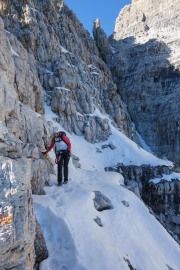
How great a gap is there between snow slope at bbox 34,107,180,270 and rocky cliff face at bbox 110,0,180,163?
4542cm

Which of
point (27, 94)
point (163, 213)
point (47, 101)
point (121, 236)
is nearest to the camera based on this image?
point (121, 236)

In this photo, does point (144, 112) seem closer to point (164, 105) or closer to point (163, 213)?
point (164, 105)

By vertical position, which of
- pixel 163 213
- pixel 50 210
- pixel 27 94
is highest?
pixel 27 94

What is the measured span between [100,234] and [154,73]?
201 feet

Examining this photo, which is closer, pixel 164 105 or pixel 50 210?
pixel 50 210

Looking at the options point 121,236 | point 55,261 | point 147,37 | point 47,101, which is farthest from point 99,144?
point 147,37

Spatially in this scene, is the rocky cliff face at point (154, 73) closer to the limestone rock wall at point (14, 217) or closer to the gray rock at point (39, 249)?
the gray rock at point (39, 249)

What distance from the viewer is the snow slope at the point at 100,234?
21.3ft

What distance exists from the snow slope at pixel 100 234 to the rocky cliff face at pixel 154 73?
4542 cm

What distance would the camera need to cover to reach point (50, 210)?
7656 millimetres

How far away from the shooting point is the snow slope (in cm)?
648

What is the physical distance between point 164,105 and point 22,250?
58465 millimetres

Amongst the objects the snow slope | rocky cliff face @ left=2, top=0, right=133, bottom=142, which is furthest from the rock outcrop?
the snow slope

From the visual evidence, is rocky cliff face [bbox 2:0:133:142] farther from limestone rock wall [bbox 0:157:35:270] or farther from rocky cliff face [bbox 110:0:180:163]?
limestone rock wall [bbox 0:157:35:270]
